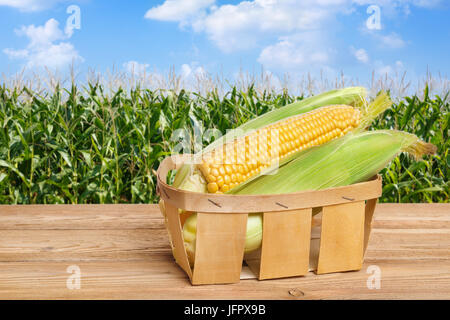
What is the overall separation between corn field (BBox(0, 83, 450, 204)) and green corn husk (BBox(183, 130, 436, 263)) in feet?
3.74

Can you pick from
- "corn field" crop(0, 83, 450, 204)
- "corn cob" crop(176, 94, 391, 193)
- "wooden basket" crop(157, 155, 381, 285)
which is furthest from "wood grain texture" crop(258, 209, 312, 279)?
"corn field" crop(0, 83, 450, 204)

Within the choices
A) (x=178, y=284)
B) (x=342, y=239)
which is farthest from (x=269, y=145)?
(x=178, y=284)

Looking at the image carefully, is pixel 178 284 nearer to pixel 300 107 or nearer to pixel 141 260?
pixel 141 260

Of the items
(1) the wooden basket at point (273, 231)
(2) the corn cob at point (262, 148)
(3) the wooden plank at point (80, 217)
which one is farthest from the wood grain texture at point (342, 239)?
(3) the wooden plank at point (80, 217)

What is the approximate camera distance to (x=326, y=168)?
1.11 m

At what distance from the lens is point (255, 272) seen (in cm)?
108

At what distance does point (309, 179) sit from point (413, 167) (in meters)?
1.62

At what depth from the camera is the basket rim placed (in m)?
0.94

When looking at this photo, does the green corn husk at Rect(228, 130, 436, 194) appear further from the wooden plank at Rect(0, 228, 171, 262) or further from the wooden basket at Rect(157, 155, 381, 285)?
the wooden plank at Rect(0, 228, 171, 262)

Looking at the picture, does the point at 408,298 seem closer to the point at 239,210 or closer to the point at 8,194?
the point at 239,210

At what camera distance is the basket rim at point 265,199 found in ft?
3.07

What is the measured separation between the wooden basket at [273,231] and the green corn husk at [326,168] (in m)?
0.04

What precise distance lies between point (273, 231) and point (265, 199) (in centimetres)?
8

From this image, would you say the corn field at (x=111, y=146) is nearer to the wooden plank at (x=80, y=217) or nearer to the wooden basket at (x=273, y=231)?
the wooden plank at (x=80, y=217)
